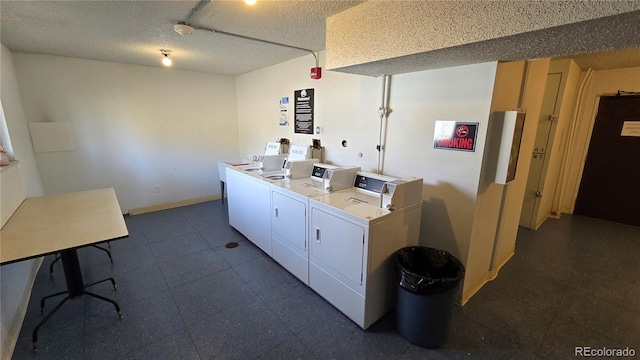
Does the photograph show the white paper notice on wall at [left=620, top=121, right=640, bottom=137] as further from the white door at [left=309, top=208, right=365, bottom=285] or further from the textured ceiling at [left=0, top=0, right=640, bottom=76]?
the white door at [left=309, top=208, right=365, bottom=285]

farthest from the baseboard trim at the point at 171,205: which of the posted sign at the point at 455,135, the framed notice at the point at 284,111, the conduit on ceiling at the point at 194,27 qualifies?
the posted sign at the point at 455,135

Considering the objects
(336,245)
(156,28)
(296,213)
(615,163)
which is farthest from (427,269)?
(615,163)

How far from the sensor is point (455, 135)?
2.06 m

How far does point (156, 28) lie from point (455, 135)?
2795mm

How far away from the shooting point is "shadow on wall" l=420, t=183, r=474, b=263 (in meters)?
2.12

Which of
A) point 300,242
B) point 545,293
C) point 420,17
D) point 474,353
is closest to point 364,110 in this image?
point 420,17

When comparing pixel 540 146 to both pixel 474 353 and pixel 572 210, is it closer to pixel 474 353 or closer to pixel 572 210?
pixel 572 210

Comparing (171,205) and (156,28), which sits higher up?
(156,28)

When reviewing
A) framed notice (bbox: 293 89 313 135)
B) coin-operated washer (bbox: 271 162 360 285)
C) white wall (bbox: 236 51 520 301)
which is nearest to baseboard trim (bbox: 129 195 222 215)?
framed notice (bbox: 293 89 313 135)

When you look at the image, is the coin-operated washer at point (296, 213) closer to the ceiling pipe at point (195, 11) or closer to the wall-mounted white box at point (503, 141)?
the wall-mounted white box at point (503, 141)

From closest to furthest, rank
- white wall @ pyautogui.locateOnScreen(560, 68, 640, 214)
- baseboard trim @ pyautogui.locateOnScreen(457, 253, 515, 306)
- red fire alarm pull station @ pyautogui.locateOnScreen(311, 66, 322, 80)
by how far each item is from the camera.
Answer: baseboard trim @ pyautogui.locateOnScreen(457, 253, 515, 306) → red fire alarm pull station @ pyautogui.locateOnScreen(311, 66, 322, 80) → white wall @ pyautogui.locateOnScreen(560, 68, 640, 214)

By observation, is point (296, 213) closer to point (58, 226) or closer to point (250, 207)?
point (250, 207)

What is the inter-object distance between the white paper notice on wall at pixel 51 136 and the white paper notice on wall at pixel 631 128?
26.3 ft

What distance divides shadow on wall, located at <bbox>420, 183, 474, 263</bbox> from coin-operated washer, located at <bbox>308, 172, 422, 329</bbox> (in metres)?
0.23
